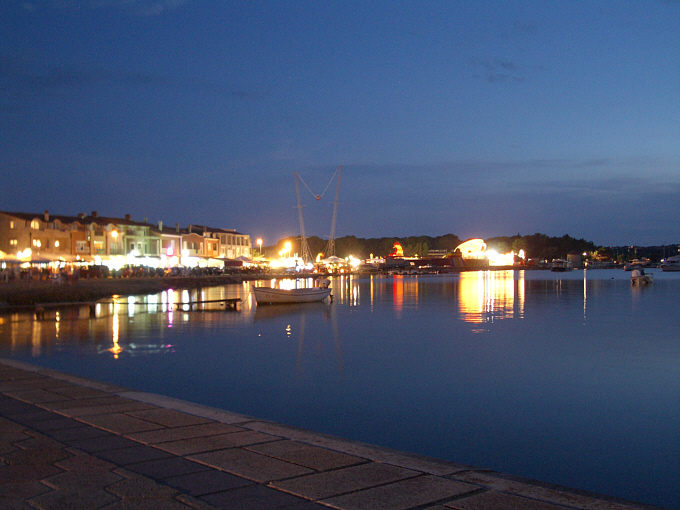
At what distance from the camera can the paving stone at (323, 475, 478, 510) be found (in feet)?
14.8

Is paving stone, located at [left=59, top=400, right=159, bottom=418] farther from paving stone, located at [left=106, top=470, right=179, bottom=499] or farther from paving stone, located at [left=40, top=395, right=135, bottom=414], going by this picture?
paving stone, located at [left=106, top=470, right=179, bottom=499]

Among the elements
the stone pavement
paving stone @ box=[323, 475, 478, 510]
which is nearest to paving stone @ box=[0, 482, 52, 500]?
the stone pavement

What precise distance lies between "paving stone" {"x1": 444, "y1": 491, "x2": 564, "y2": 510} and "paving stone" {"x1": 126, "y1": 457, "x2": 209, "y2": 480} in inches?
90.4

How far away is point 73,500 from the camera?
177 inches

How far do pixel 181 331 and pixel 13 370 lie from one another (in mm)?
14286

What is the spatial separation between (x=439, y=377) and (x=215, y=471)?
1102cm

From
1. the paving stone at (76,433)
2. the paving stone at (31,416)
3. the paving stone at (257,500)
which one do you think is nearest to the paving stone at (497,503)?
the paving stone at (257,500)

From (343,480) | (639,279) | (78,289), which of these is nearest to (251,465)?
(343,480)

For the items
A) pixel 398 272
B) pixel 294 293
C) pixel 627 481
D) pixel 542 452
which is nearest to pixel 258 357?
pixel 542 452

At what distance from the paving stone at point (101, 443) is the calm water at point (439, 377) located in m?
4.64

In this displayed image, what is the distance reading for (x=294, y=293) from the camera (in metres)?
40.5

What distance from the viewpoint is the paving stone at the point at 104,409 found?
7.22 m

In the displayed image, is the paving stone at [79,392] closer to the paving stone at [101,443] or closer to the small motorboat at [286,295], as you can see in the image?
the paving stone at [101,443]

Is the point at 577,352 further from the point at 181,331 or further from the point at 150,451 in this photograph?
the point at 150,451
